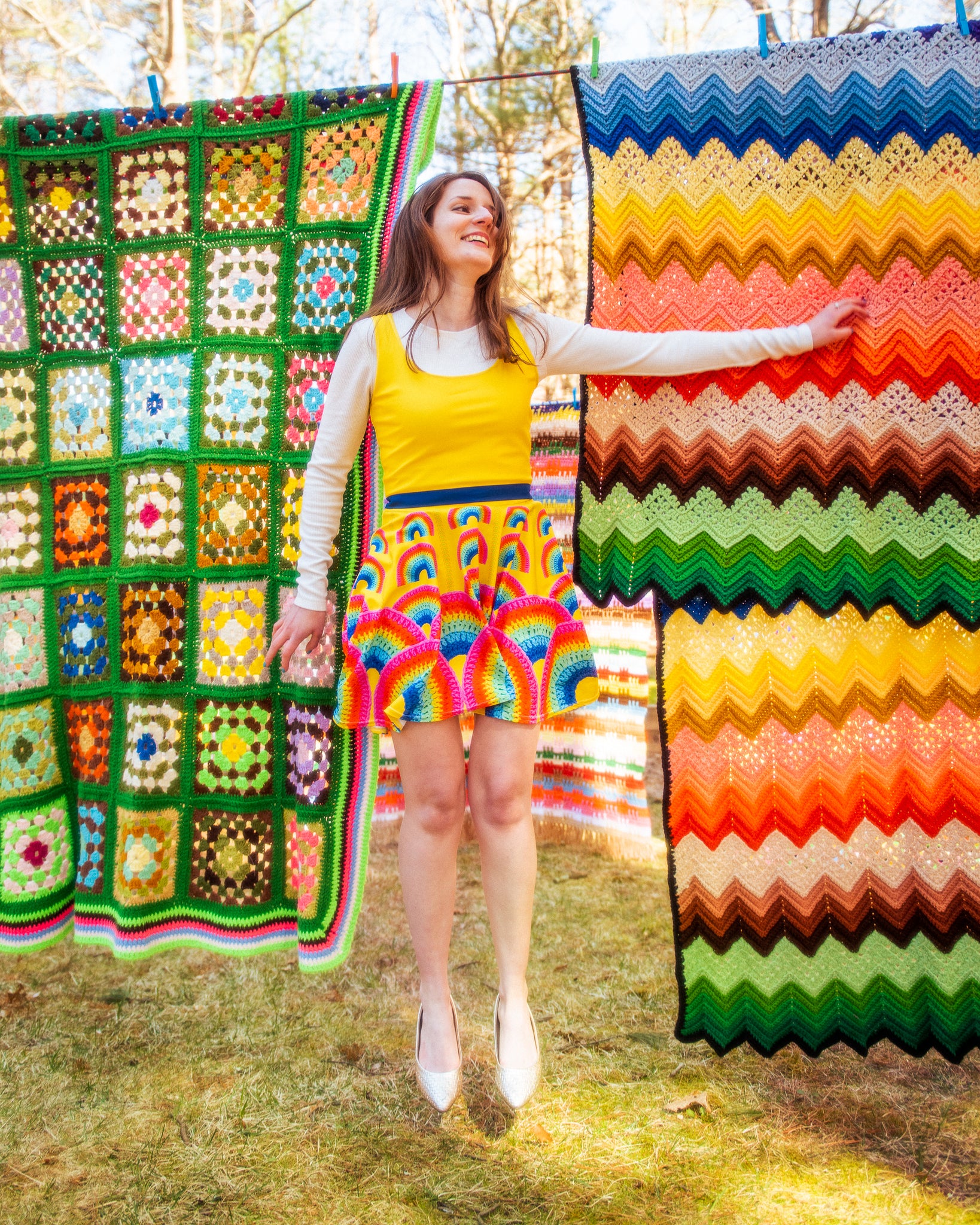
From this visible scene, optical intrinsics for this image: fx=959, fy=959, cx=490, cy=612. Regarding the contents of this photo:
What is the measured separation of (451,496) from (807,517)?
2.28 ft

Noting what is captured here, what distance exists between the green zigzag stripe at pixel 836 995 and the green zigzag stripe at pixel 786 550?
660mm

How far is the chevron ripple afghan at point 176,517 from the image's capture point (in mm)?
2027

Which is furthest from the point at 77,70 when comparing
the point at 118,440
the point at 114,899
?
the point at 114,899

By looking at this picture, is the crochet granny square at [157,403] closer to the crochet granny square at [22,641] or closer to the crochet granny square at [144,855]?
the crochet granny square at [22,641]

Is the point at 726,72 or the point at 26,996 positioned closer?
the point at 726,72

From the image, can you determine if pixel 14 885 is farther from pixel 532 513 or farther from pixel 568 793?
pixel 568 793

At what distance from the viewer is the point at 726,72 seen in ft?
6.01

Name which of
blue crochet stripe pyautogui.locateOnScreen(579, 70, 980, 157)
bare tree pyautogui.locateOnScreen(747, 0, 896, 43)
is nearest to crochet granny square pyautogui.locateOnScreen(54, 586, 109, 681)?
blue crochet stripe pyautogui.locateOnScreen(579, 70, 980, 157)

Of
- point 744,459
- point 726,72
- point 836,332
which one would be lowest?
point 744,459

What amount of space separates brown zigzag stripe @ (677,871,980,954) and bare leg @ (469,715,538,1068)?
36cm

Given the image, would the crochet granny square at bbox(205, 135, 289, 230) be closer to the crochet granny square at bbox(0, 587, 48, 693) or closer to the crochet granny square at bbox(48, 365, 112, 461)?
the crochet granny square at bbox(48, 365, 112, 461)

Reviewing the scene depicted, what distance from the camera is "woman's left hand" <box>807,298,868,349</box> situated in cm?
179

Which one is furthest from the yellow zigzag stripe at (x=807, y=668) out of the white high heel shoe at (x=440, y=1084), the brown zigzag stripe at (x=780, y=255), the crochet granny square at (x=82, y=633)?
the crochet granny square at (x=82, y=633)

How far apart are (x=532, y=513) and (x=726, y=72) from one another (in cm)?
93
